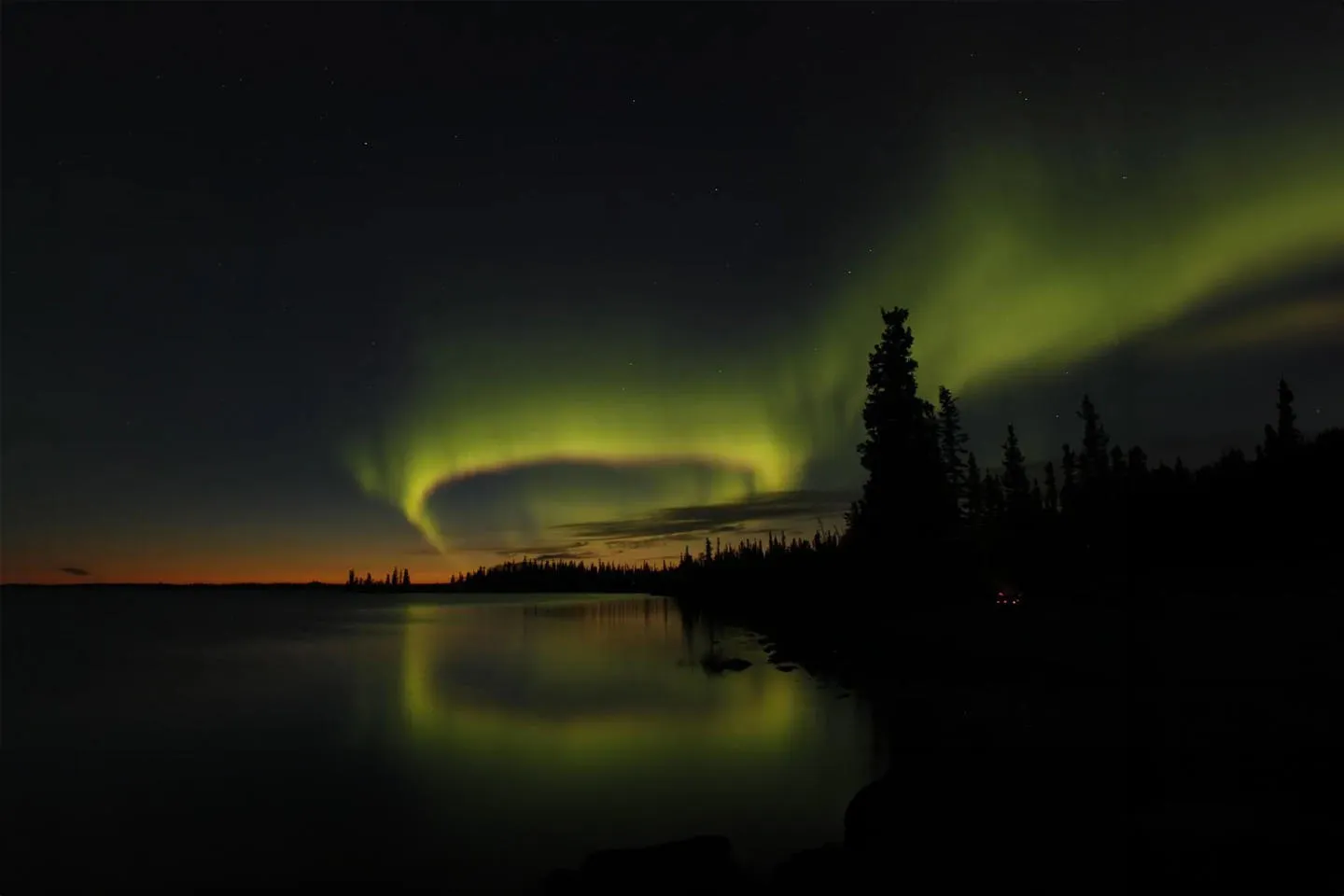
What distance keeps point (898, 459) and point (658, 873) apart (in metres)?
48.3

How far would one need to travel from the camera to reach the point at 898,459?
59.2 meters

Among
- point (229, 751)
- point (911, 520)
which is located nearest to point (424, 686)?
point (229, 751)

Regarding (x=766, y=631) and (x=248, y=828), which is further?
(x=766, y=631)

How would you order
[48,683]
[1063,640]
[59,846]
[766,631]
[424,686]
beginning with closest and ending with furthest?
[59,846], [1063,640], [424,686], [48,683], [766,631]

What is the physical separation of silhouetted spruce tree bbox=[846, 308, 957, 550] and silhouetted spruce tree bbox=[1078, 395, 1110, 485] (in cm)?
5152

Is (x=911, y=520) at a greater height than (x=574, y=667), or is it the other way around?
(x=911, y=520)

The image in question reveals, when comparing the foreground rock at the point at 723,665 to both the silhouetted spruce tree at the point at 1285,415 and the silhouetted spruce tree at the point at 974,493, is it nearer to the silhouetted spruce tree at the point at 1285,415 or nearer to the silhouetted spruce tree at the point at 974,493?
the silhouetted spruce tree at the point at 974,493

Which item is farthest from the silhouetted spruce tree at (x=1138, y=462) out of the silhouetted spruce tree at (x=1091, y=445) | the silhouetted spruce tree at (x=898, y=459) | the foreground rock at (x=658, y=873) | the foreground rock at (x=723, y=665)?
the foreground rock at (x=658, y=873)

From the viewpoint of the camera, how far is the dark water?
21344 mm

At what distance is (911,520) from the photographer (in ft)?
191

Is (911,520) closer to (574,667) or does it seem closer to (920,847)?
(574,667)

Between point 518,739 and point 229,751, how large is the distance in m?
13.4

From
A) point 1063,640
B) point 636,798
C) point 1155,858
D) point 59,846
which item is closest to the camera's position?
point 1155,858

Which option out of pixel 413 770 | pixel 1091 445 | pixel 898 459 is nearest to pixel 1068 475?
pixel 1091 445
